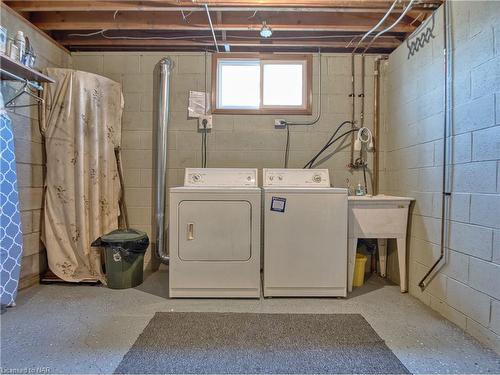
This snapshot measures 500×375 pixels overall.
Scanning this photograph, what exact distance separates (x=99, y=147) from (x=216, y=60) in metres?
1.40

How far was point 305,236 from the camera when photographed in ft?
6.67

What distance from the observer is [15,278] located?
1863 millimetres

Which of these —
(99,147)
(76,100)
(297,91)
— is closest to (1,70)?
(76,100)

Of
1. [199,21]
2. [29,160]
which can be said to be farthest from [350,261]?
[29,160]

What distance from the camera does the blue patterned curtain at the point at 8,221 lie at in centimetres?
179

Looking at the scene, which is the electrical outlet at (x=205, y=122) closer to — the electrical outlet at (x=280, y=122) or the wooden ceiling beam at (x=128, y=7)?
the electrical outlet at (x=280, y=122)

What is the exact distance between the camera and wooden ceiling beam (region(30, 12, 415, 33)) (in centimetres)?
237

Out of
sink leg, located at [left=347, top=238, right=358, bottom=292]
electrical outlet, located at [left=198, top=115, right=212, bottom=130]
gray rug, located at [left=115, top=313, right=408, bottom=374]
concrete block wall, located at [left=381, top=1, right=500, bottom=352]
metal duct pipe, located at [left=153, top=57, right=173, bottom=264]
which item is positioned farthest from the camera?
electrical outlet, located at [left=198, top=115, right=212, bottom=130]

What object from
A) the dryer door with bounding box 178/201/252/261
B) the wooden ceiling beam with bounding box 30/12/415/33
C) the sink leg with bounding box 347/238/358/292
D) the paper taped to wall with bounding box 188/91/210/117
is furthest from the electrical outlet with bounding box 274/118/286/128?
the sink leg with bounding box 347/238/358/292

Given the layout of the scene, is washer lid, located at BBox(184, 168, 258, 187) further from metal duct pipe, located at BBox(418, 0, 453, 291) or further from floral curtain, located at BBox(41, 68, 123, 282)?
metal duct pipe, located at BBox(418, 0, 453, 291)

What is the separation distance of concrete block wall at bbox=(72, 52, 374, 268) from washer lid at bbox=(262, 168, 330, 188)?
0.26 metres

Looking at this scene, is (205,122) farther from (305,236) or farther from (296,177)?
(305,236)

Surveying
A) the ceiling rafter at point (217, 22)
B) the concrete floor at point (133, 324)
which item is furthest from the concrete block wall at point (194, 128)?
the concrete floor at point (133, 324)

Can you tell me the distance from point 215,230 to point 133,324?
778 mm
